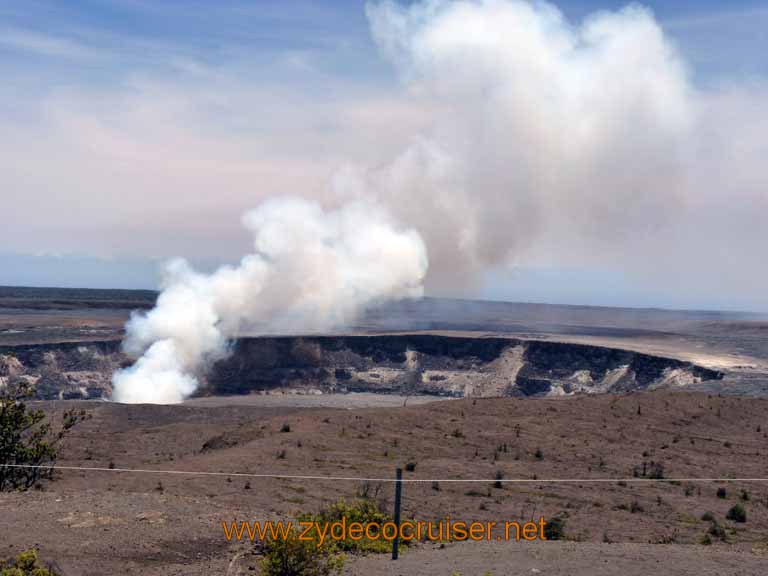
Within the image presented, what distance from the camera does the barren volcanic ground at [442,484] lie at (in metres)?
12.3

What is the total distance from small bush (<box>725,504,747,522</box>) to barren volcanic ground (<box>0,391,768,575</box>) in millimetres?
340

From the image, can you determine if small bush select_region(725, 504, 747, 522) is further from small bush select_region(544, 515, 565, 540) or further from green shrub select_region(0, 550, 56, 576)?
green shrub select_region(0, 550, 56, 576)

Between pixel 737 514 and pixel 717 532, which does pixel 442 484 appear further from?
pixel 737 514

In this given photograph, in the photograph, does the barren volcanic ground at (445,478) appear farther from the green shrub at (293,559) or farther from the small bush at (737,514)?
the green shrub at (293,559)

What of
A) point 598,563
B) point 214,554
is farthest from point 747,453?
point 214,554

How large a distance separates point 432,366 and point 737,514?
49.3m

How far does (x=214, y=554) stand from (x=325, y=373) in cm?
5387

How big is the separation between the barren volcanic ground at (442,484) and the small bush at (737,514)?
0.34 meters

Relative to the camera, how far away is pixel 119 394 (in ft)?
175

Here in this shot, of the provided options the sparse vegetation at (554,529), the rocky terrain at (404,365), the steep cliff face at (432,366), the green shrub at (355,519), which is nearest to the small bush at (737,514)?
the sparse vegetation at (554,529)

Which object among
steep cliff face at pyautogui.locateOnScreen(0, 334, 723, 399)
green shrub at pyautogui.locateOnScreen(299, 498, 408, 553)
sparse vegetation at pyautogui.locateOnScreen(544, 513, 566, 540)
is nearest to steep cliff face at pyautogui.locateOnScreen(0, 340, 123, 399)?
steep cliff face at pyautogui.locateOnScreen(0, 334, 723, 399)

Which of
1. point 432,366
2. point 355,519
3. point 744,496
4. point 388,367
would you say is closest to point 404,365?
point 388,367

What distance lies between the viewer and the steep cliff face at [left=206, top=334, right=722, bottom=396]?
60594mm

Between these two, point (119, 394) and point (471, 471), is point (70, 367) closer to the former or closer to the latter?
point (119, 394)
